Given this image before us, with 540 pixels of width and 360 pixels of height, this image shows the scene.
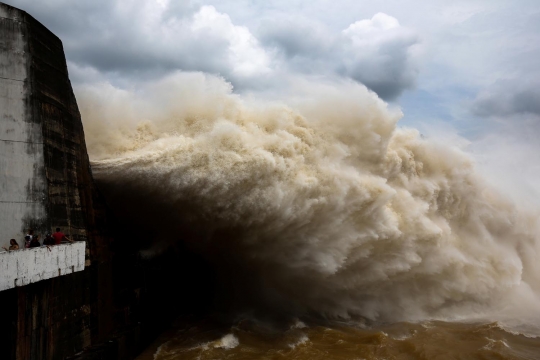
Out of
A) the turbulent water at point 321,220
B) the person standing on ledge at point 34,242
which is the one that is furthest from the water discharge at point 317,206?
the person standing on ledge at point 34,242

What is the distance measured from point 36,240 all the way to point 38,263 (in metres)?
0.50

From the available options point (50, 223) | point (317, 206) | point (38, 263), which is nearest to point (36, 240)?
point (38, 263)

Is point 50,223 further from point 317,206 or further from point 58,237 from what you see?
point 317,206

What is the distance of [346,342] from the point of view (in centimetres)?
1293

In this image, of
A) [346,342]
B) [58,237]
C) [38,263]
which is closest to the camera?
[38,263]

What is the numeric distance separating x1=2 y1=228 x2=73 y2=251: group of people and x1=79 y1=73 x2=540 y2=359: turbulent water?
9.60ft

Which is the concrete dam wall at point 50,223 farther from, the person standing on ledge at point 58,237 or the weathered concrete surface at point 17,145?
the person standing on ledge at point 58,237

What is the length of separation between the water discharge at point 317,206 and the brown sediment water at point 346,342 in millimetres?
634

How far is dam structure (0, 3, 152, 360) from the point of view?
8.45 meters

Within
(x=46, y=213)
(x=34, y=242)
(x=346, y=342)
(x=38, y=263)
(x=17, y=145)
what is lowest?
(x=346, y=342)

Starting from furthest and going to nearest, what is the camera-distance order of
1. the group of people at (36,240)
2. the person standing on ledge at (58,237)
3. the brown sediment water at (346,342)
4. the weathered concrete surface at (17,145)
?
the brown sediment water at (346,342) → the person standing on ledge at (58,237) → the weathered concrete surface at (17,145) → the group of people at (36,240)

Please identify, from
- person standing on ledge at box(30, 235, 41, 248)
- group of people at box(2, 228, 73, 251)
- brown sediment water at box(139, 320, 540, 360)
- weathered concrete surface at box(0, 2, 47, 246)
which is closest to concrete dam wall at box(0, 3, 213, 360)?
weathered concrete surface at box(0, 2, 47, 246)

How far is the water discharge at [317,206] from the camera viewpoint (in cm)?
1227

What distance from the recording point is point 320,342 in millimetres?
12922
